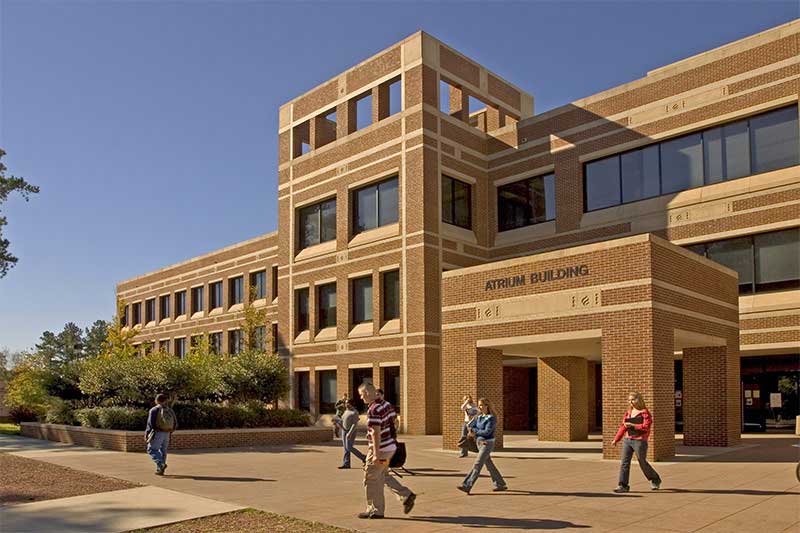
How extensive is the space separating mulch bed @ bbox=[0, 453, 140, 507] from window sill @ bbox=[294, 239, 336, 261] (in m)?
21.1

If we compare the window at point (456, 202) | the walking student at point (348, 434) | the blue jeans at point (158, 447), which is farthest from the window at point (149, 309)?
the blue jeans at point (158, 447)

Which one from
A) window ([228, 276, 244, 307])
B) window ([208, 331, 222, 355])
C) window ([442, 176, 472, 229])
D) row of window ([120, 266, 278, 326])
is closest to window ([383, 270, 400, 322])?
window ([442, 176, 472, 229])

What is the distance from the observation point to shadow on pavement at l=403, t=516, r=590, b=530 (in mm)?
9961

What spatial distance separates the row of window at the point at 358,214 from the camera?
3453 cm

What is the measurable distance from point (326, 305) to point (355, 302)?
2.42m

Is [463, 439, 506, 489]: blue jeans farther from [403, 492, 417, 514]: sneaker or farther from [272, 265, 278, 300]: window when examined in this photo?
[272, 265, 278, 300]: window

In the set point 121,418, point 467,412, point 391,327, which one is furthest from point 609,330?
point 391,327

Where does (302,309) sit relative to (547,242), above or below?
below

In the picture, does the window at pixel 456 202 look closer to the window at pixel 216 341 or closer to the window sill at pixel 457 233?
the window sill at pixel 457 233

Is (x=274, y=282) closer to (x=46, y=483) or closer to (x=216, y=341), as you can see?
(x=216, y=341)

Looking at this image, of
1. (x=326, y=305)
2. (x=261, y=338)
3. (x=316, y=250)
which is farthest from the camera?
(x=261, y=338)

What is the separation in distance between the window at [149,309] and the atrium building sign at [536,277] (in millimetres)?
48911

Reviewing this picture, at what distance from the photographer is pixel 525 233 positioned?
34469 mm

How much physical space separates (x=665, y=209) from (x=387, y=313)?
12.5m
